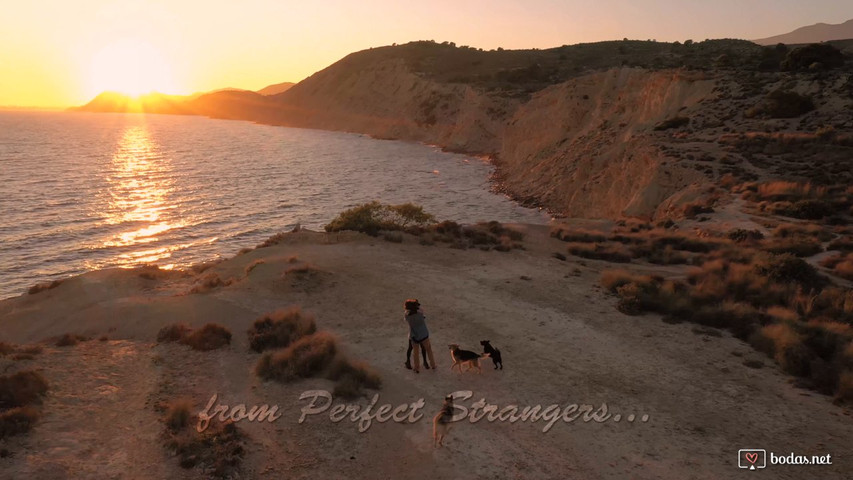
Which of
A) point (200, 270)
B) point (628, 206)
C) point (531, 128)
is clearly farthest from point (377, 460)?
point (531, 128)

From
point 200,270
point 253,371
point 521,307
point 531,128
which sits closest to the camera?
point 253,371

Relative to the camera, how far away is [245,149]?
109 metres

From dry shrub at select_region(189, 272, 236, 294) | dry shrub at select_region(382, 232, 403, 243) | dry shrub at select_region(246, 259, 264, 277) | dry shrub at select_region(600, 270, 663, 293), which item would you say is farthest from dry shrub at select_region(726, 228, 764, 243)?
dry shrub at select_region(189, 272, 236, 294)

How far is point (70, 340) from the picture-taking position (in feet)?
54.7

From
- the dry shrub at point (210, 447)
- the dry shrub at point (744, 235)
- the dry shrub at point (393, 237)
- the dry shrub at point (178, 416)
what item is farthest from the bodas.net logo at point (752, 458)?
the dry shrub at point (393, 237)

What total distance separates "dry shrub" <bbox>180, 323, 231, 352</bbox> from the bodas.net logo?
Result: 553 inches

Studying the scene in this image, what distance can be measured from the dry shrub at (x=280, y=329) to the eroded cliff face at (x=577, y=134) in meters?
27.5

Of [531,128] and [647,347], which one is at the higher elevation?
[531,128]

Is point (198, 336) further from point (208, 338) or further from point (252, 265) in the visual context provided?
point (252, 265)

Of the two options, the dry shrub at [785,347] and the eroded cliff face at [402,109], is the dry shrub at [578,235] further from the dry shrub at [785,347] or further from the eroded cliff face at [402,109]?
the eroded cliff face at [402,109]

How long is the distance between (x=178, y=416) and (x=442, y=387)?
6.10 m

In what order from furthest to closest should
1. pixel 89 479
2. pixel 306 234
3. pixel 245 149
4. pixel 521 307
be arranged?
pixel 245 149 < pixel 306 234 < pixel 521 307 < pixel 89 479

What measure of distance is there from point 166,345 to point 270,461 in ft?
26.5

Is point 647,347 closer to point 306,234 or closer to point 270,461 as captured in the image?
point 270,461
